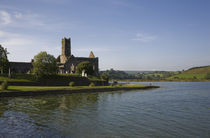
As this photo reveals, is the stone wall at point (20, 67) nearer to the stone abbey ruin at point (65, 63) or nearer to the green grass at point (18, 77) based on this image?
the stone abbey ruin at point (65, 63)

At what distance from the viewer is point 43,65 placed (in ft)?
229

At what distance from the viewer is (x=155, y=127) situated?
19984mm

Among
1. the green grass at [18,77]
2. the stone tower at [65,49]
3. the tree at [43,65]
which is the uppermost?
the stone tower at [65,49]

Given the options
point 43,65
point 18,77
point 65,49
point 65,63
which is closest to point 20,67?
point 65,63

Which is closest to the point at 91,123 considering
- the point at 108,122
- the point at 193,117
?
the point at 108,122

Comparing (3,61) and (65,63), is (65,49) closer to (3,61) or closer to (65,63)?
(65,63)

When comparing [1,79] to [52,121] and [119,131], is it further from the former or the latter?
[119,131]

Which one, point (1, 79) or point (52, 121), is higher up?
point (1, 79)

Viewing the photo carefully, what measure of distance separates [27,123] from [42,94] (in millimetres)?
30341

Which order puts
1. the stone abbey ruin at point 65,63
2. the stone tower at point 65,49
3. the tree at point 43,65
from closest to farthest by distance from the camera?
the tree at point 43,65 < the stone abbey ruin at point 65,63 < the stone tower at point 65,49

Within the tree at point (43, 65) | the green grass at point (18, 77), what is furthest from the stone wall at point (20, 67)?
the tree at point (43, 65)

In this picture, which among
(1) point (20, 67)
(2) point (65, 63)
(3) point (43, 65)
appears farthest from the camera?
(2) point (65, 63)

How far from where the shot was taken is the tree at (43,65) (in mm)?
69150

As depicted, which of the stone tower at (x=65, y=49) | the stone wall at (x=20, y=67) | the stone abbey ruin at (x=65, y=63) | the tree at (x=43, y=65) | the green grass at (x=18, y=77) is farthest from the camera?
the stone tower at (x=65, y=49)
